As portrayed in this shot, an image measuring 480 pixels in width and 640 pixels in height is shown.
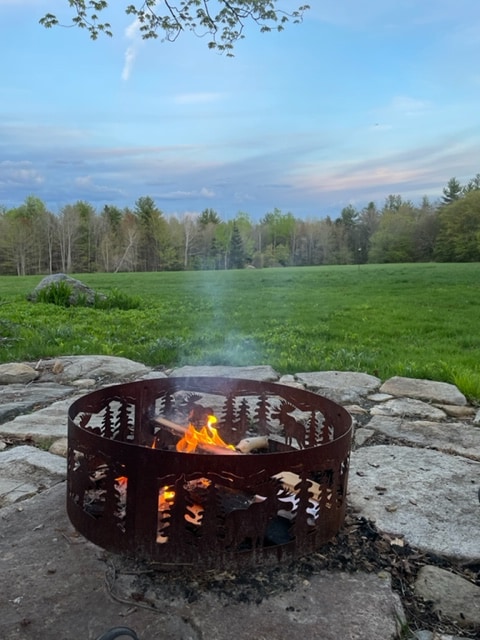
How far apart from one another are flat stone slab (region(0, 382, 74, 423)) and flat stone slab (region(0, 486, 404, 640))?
1.51 metres

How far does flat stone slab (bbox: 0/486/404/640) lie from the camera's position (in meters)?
1.21

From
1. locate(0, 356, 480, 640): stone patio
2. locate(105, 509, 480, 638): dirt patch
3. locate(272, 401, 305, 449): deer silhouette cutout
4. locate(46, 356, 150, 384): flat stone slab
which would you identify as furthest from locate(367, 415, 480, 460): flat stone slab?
locate(46, 356, 150, 384): flat stone slab

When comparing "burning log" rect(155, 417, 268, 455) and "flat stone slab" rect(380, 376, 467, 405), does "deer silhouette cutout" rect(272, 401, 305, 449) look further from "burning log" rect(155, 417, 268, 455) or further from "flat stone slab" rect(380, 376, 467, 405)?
"flat stone slab" rect(380, 376, 467, 405)

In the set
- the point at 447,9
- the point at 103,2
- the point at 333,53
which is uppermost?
the point at 447,9

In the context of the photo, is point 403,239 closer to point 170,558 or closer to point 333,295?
point 333,295

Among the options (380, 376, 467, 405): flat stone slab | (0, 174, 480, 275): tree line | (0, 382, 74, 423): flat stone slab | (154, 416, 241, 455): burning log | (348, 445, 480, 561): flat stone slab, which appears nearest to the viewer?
(348, 445, 480, 561): flat stone slab

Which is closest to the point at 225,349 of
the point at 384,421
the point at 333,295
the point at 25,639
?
the point at 384,421

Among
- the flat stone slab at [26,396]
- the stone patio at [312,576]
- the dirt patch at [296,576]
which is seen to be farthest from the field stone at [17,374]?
the dirt patch at [296,576]

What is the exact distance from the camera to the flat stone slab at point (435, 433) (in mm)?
2463

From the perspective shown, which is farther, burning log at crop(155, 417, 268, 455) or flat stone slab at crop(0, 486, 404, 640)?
burning log at crop(155, 417, 268, 455)

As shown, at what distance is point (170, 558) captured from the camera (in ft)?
4.74

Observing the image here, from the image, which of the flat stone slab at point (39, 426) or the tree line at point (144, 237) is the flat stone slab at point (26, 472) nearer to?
the flat stone slab at point (39, 426)

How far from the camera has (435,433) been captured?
2654 mm

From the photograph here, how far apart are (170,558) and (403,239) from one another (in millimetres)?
38203
